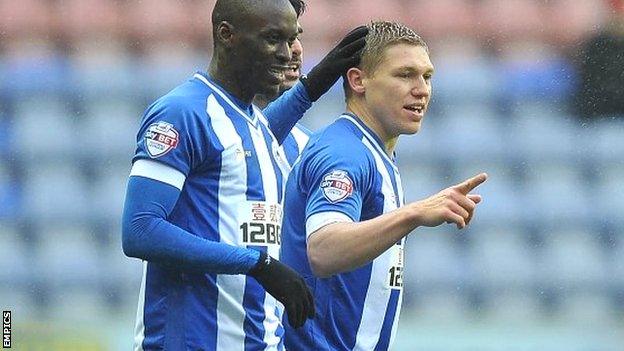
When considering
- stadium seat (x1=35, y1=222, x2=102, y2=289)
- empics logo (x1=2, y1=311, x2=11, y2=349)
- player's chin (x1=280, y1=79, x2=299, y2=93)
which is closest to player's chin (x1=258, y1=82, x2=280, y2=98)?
player's chin (x1=280, y1=79, x2=299, y2=93)

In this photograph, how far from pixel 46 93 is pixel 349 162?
4.08 m

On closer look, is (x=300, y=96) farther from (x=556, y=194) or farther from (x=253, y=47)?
(x=556, y=194)

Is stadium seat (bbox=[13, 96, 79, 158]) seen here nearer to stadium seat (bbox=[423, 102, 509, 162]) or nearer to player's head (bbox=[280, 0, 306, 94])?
stadium seat (bbox=[423, 102, 509, 162])

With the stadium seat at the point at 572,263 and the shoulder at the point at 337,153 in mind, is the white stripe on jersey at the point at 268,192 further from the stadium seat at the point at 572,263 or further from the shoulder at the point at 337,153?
the stadium seat at the point at 572,263

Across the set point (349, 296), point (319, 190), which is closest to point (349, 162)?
point (319, 190)

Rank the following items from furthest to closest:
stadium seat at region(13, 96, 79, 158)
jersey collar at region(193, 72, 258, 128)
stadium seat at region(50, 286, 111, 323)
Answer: stadium seat at region(13, 96, 79, 158) < stadium seat at region(50, 286, 111, 323) < jersey collar at region(193, 72, 258, 128)

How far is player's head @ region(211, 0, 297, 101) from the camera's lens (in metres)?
3.14

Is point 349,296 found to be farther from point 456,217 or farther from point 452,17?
point 452,17

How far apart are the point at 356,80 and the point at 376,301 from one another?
1.87 ft

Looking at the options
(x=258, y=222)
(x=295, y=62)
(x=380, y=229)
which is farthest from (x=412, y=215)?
(x=295, y=62)

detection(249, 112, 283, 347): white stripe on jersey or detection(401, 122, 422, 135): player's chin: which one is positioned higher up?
detection(401, 122, 422, 135): player's chin

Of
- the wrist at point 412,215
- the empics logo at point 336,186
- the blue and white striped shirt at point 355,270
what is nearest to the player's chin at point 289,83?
the blue and white striped shirt at point 355,270

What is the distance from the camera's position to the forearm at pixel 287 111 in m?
3.61

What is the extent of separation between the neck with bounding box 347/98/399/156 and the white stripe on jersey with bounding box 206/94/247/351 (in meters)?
0.41
